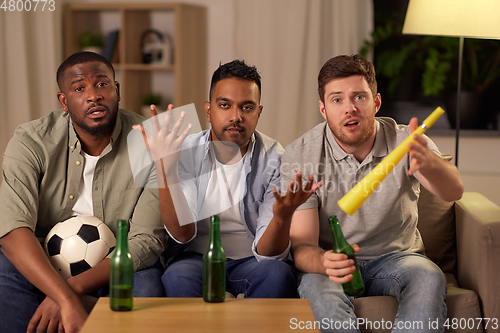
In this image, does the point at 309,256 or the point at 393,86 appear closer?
the point at 309,256

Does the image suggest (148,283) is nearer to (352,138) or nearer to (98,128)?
(98,128)

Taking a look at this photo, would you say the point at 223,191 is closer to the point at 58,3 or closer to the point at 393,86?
the point at 393,86

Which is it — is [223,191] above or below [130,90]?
below

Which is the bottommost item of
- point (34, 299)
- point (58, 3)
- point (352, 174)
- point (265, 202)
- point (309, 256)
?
point (34, 299)

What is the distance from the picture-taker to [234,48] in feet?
11.3

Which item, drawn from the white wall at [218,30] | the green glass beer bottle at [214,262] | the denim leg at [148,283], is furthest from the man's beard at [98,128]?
the white wall at [218,30]

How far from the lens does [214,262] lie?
124 centimetres

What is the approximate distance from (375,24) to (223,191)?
2154 mm

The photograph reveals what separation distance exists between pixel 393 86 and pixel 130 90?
187 cm

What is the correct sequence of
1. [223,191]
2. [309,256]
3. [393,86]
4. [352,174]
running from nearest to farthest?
[309,256], [352,174], [223,191], [393,86]

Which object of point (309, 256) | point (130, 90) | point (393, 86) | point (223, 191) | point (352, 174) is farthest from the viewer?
point (130, 90)

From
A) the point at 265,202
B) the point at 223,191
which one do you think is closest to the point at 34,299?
the point at 223,191

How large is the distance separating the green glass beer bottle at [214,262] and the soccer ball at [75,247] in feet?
1.71

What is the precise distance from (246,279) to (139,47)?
94.7 inches
